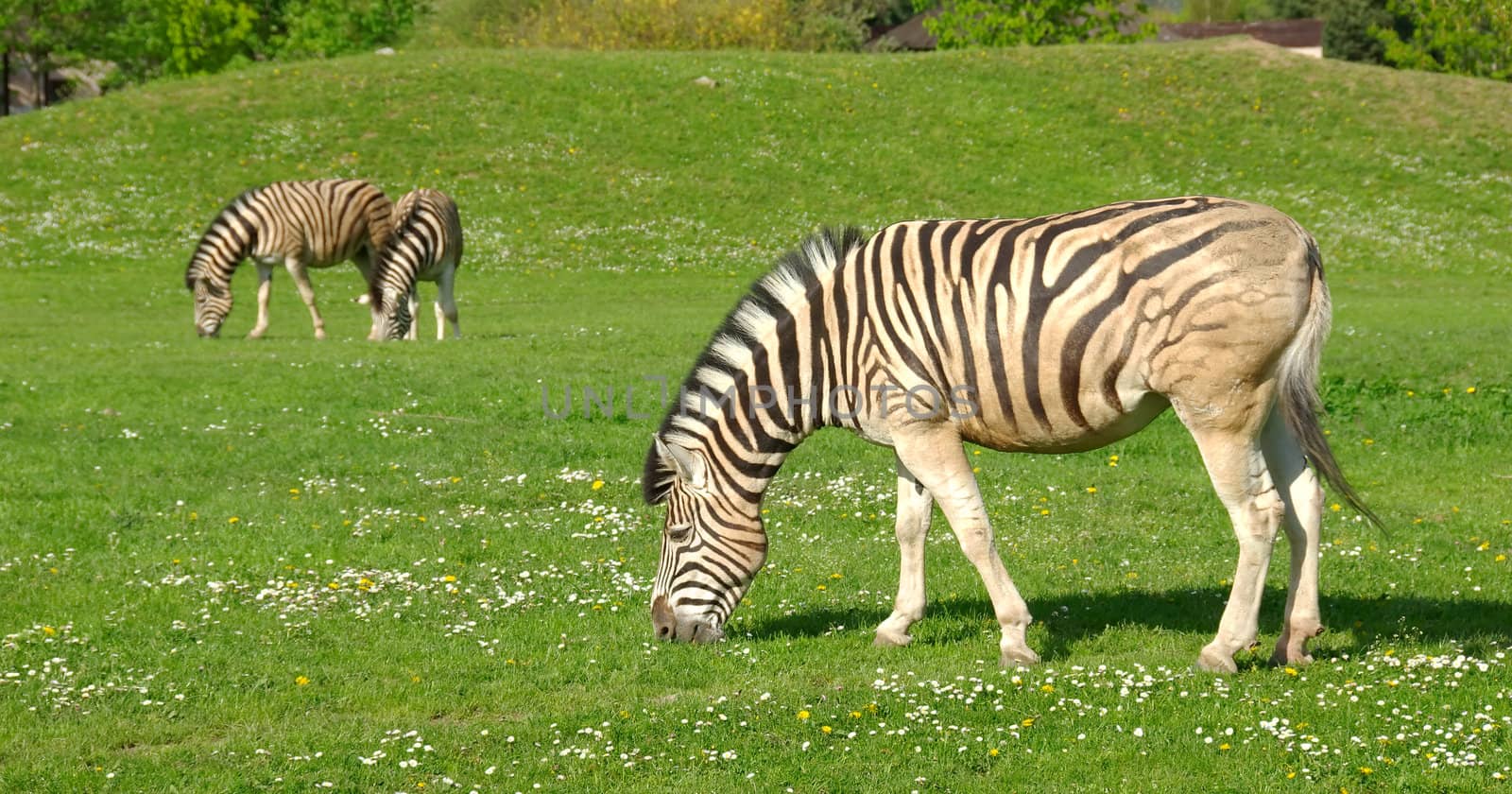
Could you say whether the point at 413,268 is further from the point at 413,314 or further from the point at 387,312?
the point at 413,314

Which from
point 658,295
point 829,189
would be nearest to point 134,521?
point 658,295

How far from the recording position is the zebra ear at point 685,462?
8469 millimetres

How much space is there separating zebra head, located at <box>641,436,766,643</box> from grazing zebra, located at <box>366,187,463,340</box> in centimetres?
1600

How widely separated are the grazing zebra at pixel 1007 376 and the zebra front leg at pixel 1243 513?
0.04ft

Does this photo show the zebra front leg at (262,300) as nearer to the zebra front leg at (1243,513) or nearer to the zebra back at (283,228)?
the zebra back at (283,228)

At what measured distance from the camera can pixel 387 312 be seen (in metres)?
23.9

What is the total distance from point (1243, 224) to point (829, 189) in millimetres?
32325

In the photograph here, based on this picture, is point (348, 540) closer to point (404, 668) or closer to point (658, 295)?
point (404, 668)

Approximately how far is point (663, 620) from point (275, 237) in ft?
61.6

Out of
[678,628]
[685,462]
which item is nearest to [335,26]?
[685,462]

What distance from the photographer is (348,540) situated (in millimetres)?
11508

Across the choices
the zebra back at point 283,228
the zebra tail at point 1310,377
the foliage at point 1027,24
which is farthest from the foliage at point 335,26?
the zebra tail at point 1310,377

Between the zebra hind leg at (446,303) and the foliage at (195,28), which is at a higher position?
the foliage at (195,28)

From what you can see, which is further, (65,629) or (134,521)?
(134,521)
